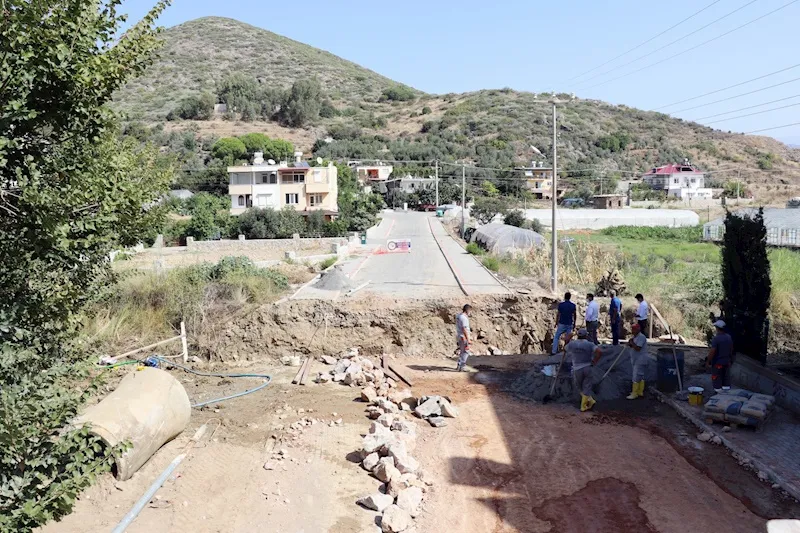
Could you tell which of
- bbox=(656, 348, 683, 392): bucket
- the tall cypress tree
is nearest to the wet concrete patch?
bbox=(656, 348, 683, 392): bucket

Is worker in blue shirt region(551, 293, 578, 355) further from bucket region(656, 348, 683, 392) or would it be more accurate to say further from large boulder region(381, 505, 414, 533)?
large boulder region(381, 505, 414, 533)

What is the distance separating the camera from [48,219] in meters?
5.38

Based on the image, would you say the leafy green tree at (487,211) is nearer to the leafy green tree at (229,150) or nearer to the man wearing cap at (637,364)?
the leafy green tree at (229,150)

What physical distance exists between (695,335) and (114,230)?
678 inches

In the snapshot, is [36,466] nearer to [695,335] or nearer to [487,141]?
[695,335]

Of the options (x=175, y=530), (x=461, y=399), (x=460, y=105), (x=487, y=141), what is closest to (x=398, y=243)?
(x=461, y=399)

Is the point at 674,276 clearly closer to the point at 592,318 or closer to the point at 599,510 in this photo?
the point at 592,318

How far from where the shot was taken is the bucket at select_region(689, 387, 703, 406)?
473 inches

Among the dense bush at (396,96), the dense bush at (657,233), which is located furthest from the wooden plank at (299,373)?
the dense bush at (396,96)

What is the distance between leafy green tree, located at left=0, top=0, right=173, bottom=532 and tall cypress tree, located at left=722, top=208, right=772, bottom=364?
1196 cm

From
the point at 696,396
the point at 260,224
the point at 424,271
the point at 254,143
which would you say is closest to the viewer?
the point at 696,396

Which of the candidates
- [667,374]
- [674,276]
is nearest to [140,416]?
[667,374]

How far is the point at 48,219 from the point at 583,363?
9463 millimetres

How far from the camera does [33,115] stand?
536 cm
